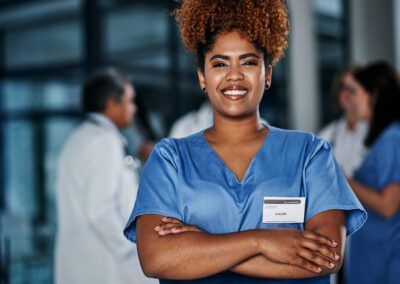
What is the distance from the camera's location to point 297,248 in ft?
3.86

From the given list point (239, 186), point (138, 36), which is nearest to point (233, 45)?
point (239, 186)

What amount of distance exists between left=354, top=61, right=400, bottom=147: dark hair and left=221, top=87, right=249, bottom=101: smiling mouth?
1363mm

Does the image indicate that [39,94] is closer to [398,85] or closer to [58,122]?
[58,122]

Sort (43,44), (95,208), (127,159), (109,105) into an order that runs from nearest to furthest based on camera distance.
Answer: (95,208), (127,159), (109,105), (43,44)

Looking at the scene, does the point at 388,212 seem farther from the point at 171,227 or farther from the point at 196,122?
the point at 171,227

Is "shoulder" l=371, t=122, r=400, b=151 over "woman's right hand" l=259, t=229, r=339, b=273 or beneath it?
over

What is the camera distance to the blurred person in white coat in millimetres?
2441

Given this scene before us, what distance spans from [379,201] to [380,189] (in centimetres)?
6

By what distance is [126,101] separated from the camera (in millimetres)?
2768

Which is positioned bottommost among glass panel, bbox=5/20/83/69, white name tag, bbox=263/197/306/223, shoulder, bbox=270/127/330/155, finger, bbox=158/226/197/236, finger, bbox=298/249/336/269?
finger, bbox=298/249/336/269

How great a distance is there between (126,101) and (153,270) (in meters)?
1.64

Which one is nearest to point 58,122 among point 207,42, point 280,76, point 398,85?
point 280,76

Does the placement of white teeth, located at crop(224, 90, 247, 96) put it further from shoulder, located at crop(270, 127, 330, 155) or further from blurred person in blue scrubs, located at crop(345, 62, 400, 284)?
blurred person in blue scrubs, located at crop(345, 62, 400, 284)

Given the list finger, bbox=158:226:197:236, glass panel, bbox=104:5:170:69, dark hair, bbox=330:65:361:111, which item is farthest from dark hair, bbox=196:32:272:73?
glass panel, bbox=104:5:170:69
